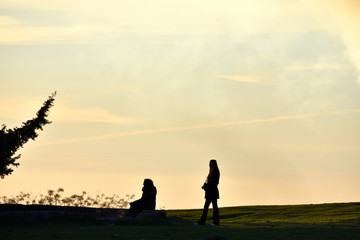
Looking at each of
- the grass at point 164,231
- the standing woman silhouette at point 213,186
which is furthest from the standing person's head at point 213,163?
the grass at point 164,231

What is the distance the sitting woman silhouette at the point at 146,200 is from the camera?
2900cm

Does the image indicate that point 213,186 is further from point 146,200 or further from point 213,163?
point 146,200

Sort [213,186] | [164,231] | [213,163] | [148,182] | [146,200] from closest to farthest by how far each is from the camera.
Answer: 1. [164,231]
2. [213,163]
3. [213,186]
4. [148,182]
5. [146,200]

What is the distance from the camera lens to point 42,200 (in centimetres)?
3391

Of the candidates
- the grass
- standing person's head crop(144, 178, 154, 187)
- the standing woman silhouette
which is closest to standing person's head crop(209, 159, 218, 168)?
the standing woman silhouette

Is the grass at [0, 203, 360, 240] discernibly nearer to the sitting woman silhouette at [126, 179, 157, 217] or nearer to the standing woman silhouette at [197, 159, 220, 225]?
the standing woman silhouette at [197, 159, 220, 225]

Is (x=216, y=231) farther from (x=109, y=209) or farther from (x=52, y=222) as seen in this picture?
(x=109, y=209)

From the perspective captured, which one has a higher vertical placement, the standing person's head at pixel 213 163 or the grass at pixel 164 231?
the standing person's head at pixel 213 163

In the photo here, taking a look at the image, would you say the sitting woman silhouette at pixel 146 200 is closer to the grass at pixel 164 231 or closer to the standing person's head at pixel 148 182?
the standing person's head at pixel 148 182

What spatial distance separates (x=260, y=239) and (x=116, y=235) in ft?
14.4

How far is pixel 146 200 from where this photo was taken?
2922 cm

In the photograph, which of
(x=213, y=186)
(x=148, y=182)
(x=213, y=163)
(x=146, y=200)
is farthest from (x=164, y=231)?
(x=146, y=200)

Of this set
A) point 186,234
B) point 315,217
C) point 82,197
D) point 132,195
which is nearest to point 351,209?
point 315,217

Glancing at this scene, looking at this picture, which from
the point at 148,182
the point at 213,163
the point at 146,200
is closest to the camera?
the point at 213,163
